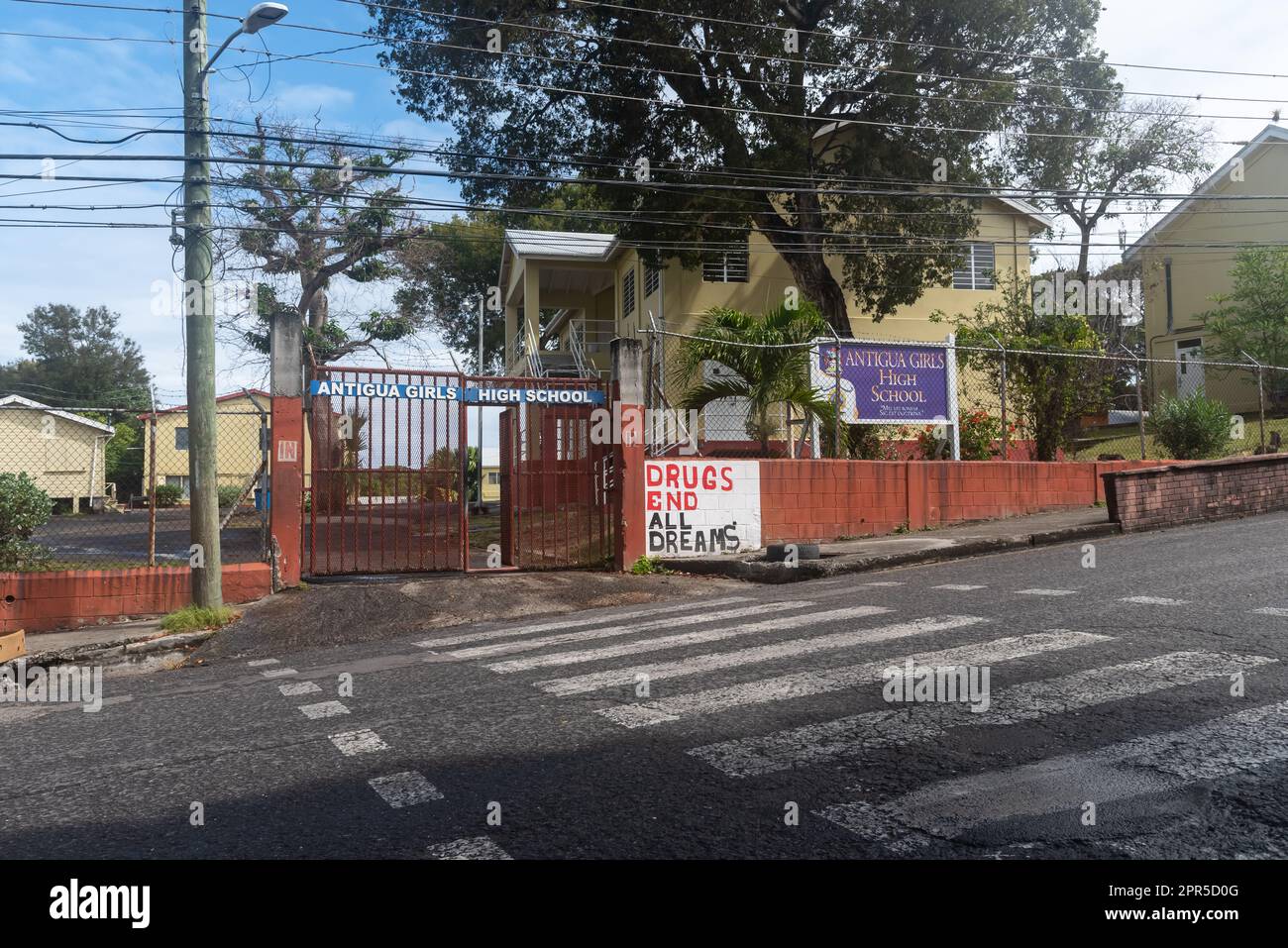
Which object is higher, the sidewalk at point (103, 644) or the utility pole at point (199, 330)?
the utility pole at point (199, 330)

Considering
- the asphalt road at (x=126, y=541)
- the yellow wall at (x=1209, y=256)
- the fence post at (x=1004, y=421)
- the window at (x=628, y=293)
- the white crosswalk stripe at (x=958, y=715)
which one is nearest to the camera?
the white crosswalk stripe at (x=958, y=715)

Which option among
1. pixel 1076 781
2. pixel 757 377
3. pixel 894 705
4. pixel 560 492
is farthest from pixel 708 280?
pixel 1076 781

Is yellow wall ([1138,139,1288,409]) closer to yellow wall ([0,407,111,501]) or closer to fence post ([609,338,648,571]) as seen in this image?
fence post ([609,338,648,571])

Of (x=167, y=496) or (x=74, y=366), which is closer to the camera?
(x=167, y=496)

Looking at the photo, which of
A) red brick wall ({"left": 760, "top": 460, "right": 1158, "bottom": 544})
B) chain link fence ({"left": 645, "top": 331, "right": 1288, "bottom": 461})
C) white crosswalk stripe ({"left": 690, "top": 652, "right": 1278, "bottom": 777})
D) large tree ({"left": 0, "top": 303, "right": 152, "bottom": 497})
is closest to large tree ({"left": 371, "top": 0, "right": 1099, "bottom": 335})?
chain link fence ({"left": 645, "top": 331, "right": 1288, "bottom": 461})

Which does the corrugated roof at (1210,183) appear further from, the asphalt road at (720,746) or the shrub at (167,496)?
the shrub at (167,496)

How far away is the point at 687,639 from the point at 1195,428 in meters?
14.6

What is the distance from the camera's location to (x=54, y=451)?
30.8 m

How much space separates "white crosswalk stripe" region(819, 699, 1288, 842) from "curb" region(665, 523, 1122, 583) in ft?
23.5

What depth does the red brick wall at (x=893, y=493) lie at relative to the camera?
14.0m

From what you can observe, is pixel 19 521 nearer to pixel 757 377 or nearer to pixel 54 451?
pixel 757 377

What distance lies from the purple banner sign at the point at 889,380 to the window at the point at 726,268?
993cm

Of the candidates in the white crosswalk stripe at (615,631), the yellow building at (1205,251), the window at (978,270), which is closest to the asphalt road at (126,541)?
the white crosswalk stripe at (615,631)
